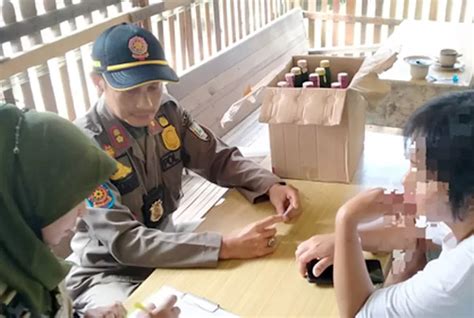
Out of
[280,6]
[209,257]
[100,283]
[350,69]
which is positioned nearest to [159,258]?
[209,257]

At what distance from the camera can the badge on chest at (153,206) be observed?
166 centimetres

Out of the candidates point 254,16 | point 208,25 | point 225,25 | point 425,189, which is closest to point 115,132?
point 425,189

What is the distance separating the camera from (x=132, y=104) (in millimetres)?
1607

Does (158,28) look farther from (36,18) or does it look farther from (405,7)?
(405,7)

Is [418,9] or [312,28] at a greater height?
[418,9]

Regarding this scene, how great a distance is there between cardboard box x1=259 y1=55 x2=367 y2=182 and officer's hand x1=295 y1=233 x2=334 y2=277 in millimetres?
361

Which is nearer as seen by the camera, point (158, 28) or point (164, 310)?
point (164, 310)

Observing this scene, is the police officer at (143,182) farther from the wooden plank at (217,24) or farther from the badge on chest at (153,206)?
the wooden plank at (217,24)

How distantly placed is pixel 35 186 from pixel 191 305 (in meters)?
0.44

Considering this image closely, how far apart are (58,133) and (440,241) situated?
3.08 feet

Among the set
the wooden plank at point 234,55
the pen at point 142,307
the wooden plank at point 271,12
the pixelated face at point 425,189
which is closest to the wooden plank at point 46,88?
the wooden plank at point 234,55

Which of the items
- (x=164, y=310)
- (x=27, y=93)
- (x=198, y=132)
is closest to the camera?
(x=164, y=310)

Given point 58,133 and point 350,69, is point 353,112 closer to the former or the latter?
point 350,69

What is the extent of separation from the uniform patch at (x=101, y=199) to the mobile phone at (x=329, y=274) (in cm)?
52
